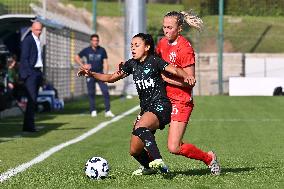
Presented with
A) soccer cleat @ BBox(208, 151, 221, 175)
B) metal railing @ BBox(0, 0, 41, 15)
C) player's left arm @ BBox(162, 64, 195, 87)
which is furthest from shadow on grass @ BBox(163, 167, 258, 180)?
metal railing @ BBox(0, 0, 41, 15)

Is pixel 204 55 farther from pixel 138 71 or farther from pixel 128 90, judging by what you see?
pixel 138 71

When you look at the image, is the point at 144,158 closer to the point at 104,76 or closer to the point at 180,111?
the point at 180,111

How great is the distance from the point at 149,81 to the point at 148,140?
2.19ft

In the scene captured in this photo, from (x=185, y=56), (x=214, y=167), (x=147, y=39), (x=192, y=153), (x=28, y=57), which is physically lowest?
(x=214, y=167)

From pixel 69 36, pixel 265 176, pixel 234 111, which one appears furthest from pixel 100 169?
pixel 69 36

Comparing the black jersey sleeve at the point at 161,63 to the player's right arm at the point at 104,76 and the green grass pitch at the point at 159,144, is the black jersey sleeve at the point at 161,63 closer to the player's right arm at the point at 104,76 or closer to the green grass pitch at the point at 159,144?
the player's right arm at the point at 104,76

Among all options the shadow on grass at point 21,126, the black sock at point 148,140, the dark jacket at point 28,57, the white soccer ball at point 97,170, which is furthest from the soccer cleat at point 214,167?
the dark jacket at point 28,57

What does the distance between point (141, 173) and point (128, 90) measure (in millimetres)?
23354

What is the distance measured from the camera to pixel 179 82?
31.1 ft

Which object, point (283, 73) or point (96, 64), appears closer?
point (96, 64)

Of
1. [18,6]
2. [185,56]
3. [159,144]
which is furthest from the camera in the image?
[18,6]

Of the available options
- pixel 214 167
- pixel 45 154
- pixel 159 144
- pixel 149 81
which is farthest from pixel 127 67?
pixel 159 144

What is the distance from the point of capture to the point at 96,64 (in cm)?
2134

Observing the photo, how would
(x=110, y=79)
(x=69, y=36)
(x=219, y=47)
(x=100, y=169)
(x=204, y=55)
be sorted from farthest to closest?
(x=204, y=55)
(x=219, y=47)
(x=69, y=36)
(x=110, y=79)
(x=100, y=169)
